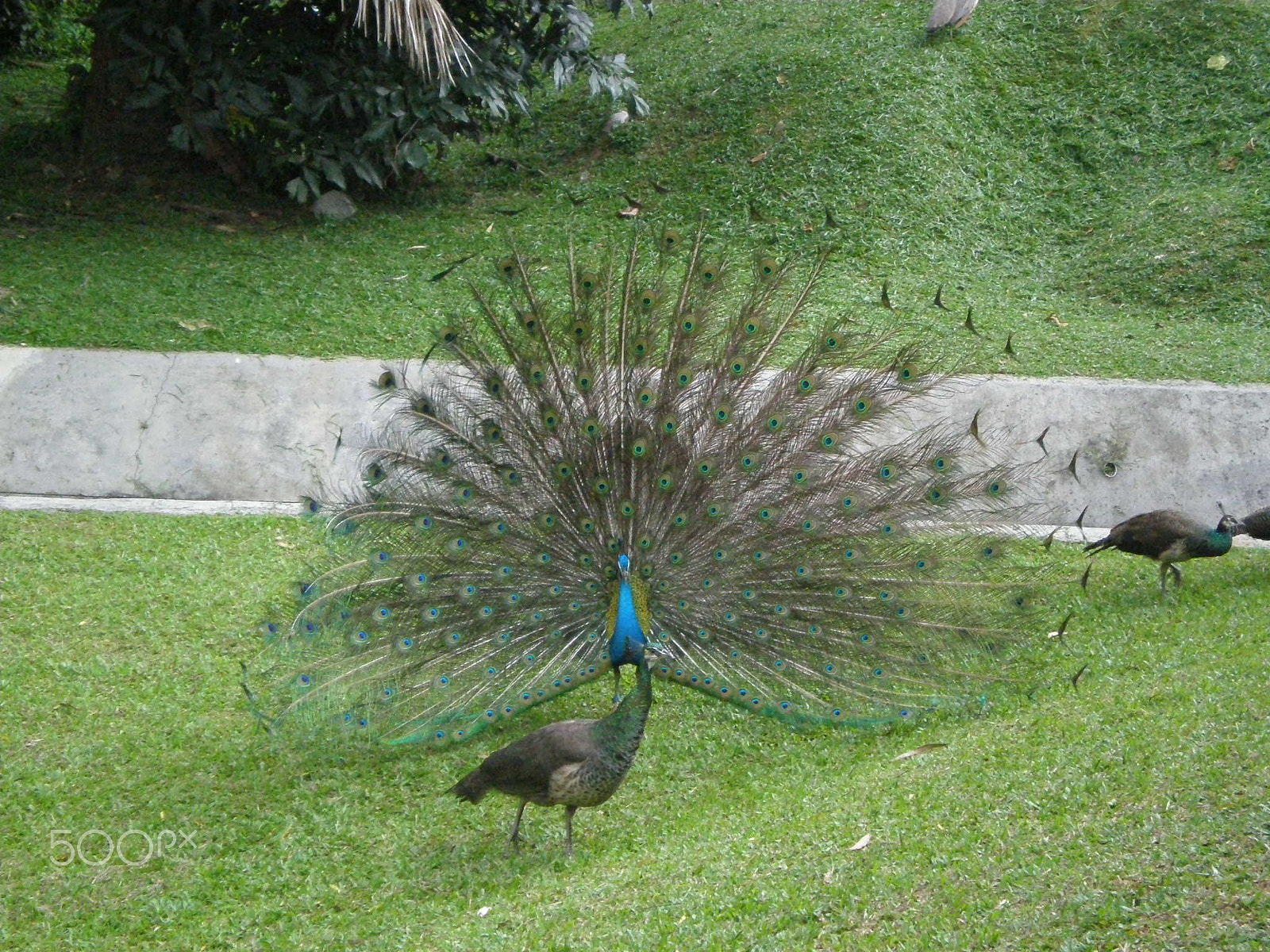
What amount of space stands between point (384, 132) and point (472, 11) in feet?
4.92

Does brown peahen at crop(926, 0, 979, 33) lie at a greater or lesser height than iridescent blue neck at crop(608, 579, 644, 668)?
greater

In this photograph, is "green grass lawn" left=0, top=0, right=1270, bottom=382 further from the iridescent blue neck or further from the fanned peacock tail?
the iridescent blue neck

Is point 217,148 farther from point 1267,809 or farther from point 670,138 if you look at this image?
point 1267,809

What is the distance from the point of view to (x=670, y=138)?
12.3 metres

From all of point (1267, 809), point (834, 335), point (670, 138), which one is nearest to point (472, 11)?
point (670, 138)

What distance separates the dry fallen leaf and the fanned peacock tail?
21 cm

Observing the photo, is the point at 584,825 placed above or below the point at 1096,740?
below

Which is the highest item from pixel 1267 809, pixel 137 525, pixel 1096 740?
pixel 1267 809

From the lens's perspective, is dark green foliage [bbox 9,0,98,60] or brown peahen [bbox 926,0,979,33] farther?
dark green foliage [bbox 9,0,98,60]

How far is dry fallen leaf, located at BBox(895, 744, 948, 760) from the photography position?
16.9 feet

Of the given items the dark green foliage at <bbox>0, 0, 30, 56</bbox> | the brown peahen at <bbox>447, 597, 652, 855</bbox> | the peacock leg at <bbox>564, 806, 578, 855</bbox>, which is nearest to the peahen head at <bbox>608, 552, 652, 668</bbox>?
the brown peahen at <bbox>447, 597, 652, 855</bbox>

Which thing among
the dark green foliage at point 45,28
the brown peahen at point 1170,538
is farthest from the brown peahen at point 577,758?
the dark green foliage at point 45,28

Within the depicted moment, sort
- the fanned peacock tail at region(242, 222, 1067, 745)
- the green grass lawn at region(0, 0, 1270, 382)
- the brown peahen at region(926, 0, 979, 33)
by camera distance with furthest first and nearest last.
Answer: the brown peahen at region(926, 0, 979, 33), the green grass lawn at region(0, 0, 1270, 382), the fanned peacock tail at region(242, 222, 1067, 745)

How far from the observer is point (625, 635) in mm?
4836
